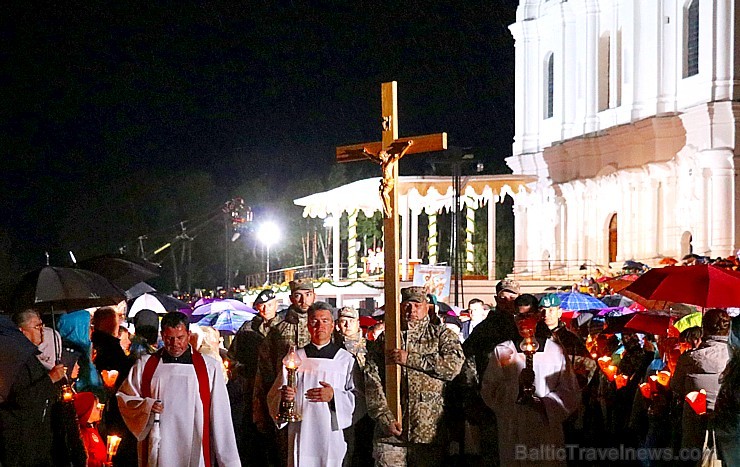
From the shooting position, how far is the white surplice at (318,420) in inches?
405

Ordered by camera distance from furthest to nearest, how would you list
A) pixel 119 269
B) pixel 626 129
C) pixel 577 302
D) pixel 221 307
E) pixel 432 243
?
pixel 626 129 → pixel 432 243 → pixel 577 302 → pixel 221 307 → pixel 119 269

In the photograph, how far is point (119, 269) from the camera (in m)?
15.0

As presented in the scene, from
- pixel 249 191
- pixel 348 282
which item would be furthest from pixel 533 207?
pixel 249 191

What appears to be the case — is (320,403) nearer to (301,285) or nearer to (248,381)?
(301,285)

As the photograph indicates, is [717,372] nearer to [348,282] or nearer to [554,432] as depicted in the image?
[554,432]

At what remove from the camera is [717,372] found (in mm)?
10234

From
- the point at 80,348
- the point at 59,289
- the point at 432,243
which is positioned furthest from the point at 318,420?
the point at 432,243

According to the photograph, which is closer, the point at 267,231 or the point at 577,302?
the point at 577,302

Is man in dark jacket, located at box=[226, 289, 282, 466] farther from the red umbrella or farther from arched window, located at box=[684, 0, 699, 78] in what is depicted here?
arched window, located at box=[684, 0, 699, 78]

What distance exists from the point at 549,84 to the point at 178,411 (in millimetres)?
52529

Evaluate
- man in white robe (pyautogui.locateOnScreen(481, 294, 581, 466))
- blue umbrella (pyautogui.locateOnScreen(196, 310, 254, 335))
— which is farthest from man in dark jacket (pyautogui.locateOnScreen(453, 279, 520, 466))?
blue umbrella (pyautogui.locateOnScreen(196, 310, 254, 335))

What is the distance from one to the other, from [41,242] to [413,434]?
6217 cm

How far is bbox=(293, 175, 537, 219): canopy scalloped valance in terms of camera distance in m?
43.1

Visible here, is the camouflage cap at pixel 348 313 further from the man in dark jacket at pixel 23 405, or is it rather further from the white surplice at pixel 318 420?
the man in dark jacket at pixel 23 405
